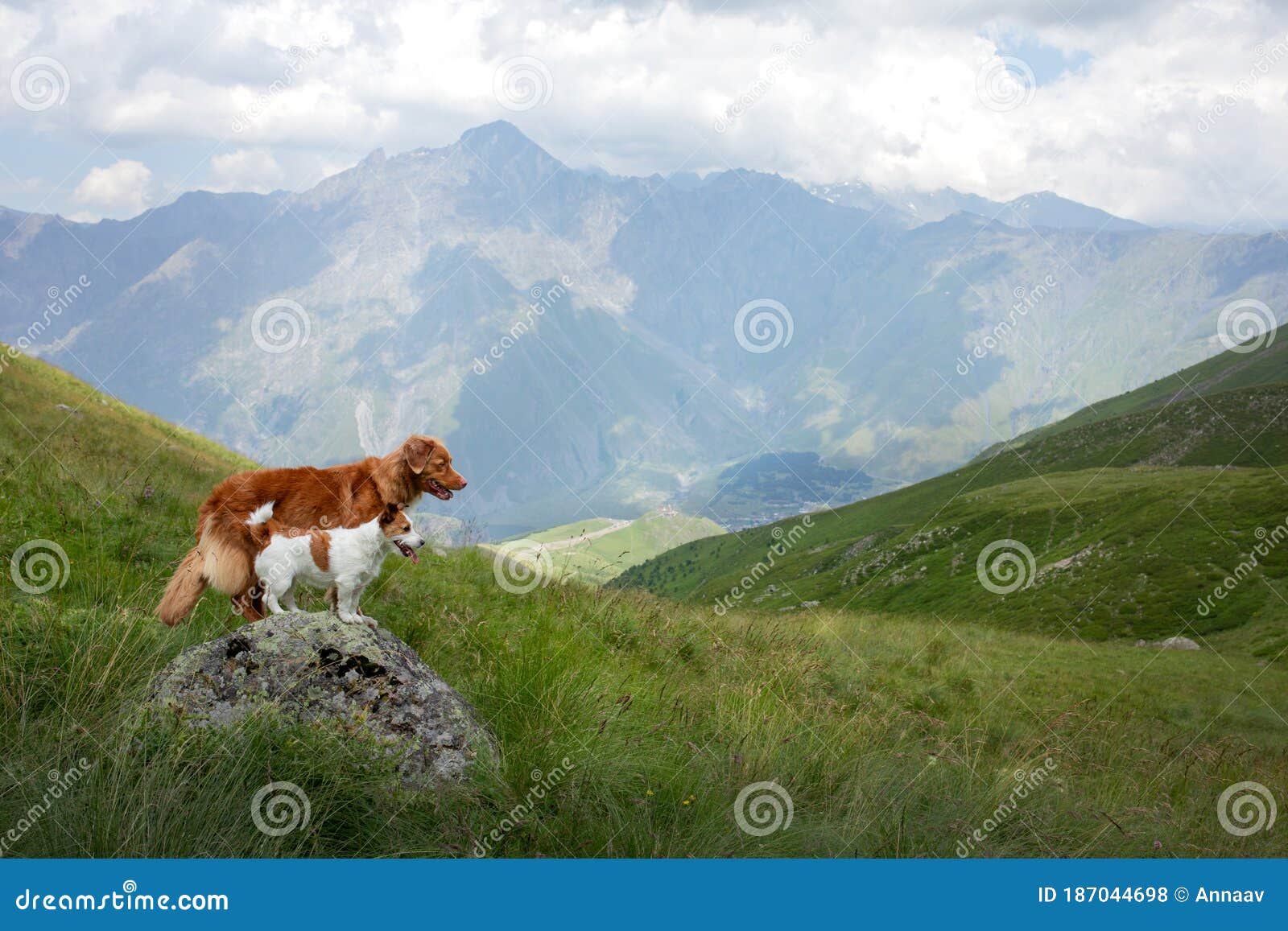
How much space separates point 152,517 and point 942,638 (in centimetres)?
2374

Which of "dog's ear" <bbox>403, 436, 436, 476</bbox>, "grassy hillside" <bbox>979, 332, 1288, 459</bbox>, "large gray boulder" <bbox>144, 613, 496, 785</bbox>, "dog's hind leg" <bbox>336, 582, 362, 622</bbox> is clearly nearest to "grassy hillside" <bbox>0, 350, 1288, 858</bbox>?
"large gray boulder" <bbox>144, 613, 496, 785</bbox>

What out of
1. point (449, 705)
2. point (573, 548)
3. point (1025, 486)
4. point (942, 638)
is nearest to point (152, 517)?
point (573, 548)

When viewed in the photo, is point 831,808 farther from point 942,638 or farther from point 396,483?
point 942,638

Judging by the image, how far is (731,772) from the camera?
6.62m

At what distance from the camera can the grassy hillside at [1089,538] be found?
61.0 m

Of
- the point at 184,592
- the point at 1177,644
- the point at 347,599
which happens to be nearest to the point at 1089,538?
the point at 1177,644

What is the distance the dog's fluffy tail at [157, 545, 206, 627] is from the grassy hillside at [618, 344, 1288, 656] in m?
10.1

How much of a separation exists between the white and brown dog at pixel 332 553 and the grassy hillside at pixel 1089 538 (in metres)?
9.35

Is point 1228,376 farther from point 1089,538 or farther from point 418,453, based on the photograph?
point 418,453

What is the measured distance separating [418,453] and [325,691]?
217 centimetres

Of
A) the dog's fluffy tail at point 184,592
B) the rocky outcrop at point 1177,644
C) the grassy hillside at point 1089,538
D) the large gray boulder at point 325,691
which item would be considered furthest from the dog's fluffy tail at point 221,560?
the rocky outcrop at point 1177,644

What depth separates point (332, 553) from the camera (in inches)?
279

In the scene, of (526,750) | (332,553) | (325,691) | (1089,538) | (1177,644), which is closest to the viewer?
(325,691)

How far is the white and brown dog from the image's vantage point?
7078mm
